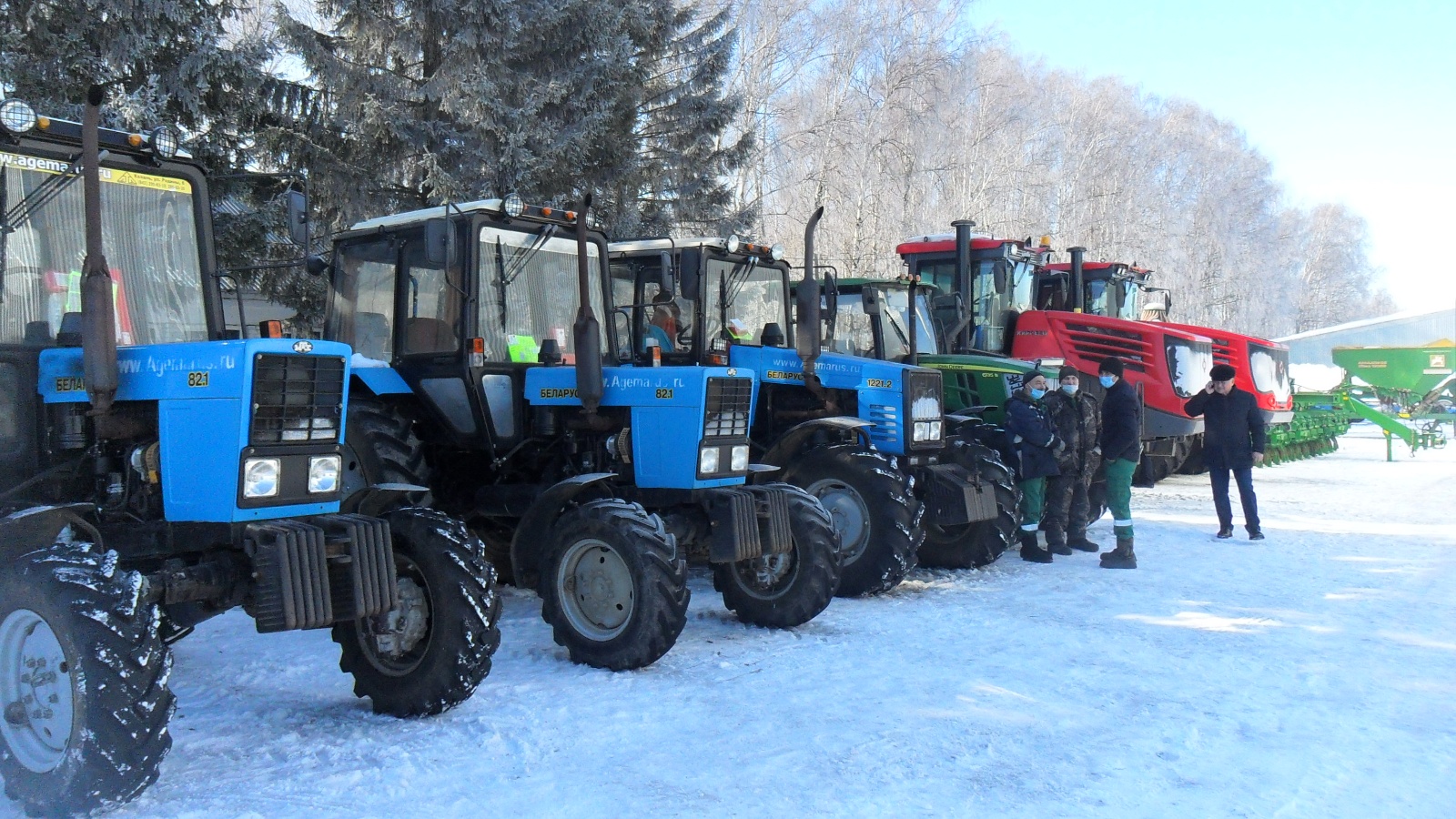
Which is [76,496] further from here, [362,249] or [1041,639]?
[1041,639]

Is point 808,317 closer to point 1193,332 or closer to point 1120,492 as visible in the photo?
point 1120,492

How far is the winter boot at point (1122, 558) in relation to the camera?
9.09 metres

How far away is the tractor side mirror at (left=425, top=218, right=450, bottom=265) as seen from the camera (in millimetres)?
5926

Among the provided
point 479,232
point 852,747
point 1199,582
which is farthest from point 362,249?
point 1199,582

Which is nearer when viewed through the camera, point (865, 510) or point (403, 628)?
point (403, 628)

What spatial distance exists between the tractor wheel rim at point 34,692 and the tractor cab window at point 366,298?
3351 millimetres

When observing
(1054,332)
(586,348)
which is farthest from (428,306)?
(1054,332)

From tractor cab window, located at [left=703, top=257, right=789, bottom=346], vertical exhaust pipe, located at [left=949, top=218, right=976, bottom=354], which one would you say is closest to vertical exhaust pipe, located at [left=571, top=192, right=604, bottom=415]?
tractor cab window, located at [left=703, top=257, right=789, bottom=346]

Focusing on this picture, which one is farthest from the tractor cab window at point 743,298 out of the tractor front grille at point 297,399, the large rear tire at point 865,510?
the tractor front grille at point 297,399

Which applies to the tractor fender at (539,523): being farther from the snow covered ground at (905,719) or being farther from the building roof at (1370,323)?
the building roof at (1370,323)

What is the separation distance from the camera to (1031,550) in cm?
959

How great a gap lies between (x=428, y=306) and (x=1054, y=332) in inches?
327

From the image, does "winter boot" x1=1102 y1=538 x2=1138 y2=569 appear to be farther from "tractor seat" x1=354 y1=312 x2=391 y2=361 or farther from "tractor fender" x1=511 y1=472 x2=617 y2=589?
"tractor seat" x1=354 y1=312 x2=391 y2=361

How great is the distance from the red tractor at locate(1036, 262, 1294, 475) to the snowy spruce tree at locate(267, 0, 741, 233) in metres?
5.96
